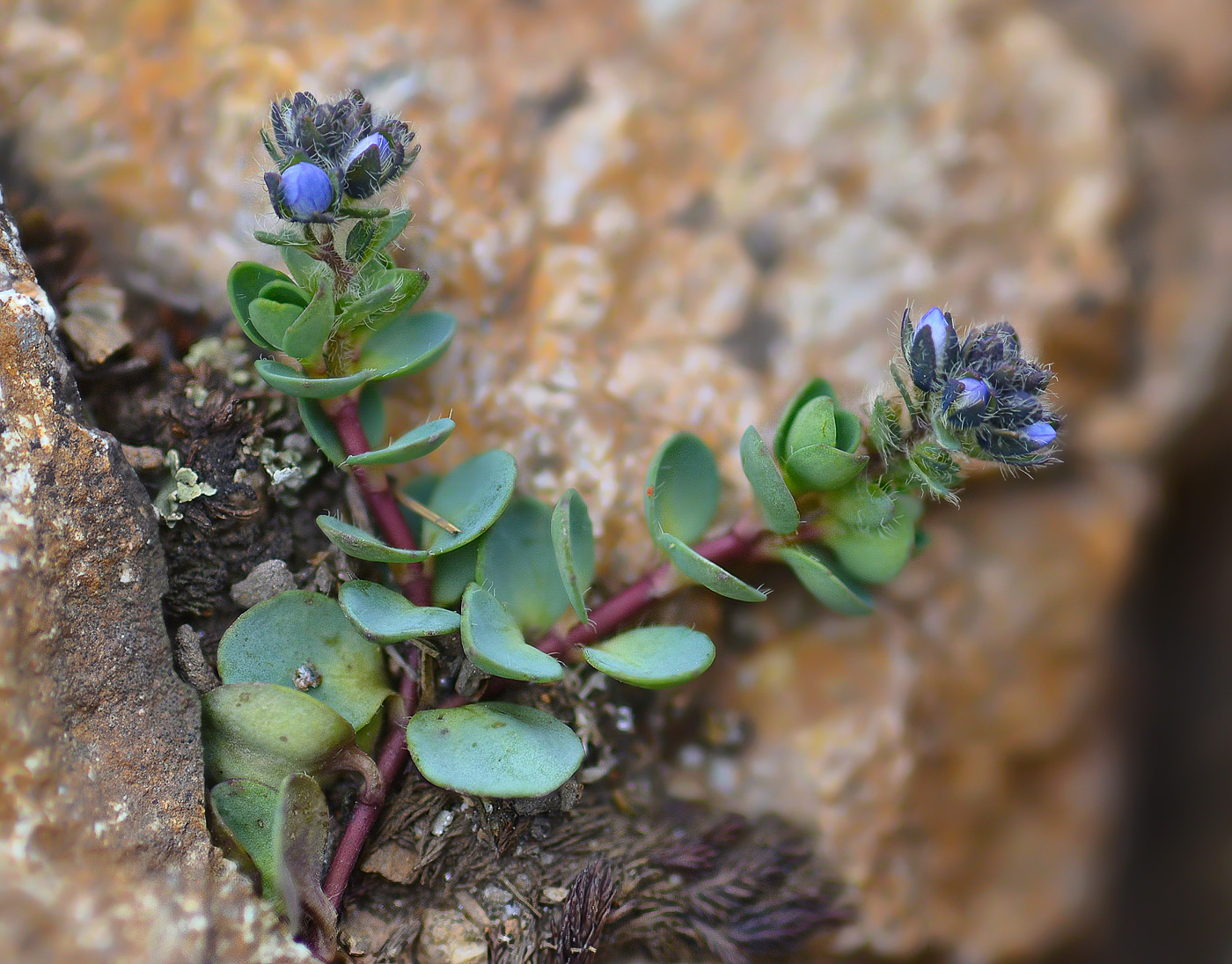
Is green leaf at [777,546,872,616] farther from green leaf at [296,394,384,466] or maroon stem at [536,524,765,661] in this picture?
green leaf at [296,394,384,466]

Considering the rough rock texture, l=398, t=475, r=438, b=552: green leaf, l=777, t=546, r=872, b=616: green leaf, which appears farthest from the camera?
l=398, t=475, r=438, b=552: green leaf

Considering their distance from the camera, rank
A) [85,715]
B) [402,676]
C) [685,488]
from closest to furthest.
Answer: [85,715]
[402,676]
[685,488]

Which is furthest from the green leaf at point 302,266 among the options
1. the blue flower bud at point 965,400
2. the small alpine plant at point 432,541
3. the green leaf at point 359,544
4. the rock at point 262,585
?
the blue flower bud at point 965,400

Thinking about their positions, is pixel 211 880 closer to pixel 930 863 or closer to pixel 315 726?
pixel 315 726

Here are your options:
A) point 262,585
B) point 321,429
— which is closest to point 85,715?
point 262,585

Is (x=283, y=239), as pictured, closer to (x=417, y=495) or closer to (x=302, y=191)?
(x=302, y=191)

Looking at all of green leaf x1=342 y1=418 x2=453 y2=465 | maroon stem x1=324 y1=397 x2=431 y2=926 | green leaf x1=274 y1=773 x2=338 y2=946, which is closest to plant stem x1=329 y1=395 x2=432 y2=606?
maroon stem x1=324 y1=397 x2=431 y2=926

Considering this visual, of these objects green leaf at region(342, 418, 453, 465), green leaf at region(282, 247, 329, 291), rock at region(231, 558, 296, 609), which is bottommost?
rock at region(231, 558, 296, 609)

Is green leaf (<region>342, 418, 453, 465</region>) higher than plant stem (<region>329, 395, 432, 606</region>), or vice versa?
green leaf (<region>342, 418, 453, 465</region>)
